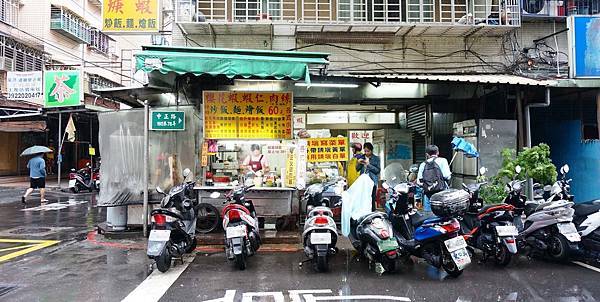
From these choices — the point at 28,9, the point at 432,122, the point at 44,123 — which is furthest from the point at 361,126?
the point at 28,9

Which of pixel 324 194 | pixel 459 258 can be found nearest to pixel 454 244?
pixel 459 258

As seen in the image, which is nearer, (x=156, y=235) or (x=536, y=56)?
(x=156, y=235)

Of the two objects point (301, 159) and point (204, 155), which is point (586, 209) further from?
point (204, 155)

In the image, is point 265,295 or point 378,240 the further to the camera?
point 378,240

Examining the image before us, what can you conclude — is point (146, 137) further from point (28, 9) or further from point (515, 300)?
point (28, 9)

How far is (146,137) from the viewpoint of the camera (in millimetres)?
8695

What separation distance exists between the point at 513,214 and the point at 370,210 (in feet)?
7.84

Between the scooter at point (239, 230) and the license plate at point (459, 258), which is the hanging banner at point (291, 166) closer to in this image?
the scooter at point (239, 230)

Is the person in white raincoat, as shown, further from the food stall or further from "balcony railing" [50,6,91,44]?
"balcony railing" [50,6,91,44]

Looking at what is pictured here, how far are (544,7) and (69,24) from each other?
84.9ft

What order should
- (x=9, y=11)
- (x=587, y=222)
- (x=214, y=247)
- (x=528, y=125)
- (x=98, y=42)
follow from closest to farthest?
(x=587, y=222) → (x=214, y=247) → (x=528, y=125) → (x=9, y=11) → (x=98, y=42)

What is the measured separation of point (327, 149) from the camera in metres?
9.77

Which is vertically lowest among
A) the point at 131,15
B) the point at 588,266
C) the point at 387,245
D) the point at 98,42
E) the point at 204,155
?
the point at 588,266

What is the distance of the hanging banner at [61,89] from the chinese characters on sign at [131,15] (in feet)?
24.8
